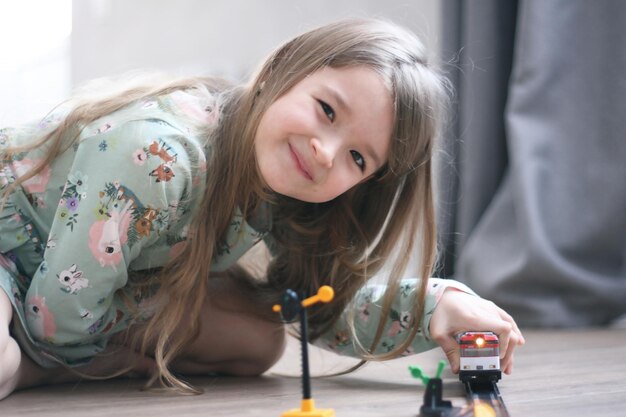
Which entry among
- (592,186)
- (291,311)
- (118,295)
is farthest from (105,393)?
(592,186)

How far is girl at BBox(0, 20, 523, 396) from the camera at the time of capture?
1085mm

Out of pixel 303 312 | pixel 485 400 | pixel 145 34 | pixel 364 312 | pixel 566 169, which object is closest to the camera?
pixel 303 312

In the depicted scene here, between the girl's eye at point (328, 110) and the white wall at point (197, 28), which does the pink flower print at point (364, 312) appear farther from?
the white wall at point (197, 28)

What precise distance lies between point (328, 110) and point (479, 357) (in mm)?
371

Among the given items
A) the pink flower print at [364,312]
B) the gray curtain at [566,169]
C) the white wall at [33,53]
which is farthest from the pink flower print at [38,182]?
the white wall at [33,53]

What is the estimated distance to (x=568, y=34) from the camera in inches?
79.4

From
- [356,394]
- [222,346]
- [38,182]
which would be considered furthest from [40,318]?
[356,394]

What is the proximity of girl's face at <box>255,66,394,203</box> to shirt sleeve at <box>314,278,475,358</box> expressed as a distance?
20cm

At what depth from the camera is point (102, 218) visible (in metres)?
1.06

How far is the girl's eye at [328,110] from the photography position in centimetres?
113

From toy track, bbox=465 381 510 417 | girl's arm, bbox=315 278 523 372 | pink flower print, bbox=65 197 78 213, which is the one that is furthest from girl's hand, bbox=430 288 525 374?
pink flower print, bbox=65 197 78 213

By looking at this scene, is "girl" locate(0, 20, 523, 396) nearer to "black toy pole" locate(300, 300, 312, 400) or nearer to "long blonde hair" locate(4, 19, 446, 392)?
"long blonde hair" locate(4, 19, 446, 392)

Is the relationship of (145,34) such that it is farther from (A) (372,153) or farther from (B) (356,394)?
(B) (356,394)

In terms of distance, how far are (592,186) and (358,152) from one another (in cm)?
104
